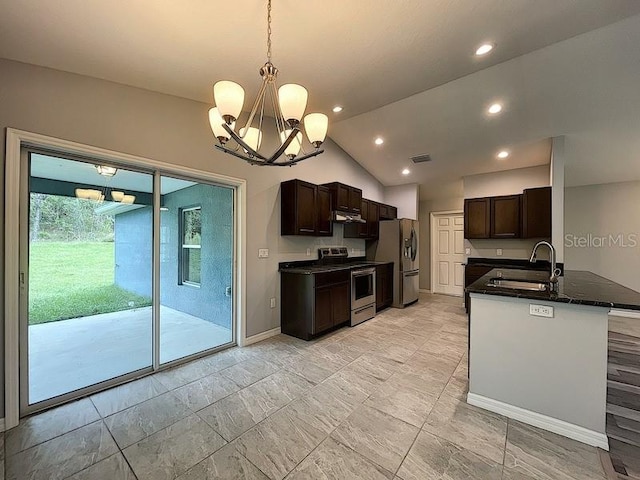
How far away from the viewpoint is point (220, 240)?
3.54m

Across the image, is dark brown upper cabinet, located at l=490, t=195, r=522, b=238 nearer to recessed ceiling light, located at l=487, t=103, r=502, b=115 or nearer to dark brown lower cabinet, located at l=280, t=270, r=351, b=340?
recessed ceiling light, located at l=487, t=103, r=502, b=115

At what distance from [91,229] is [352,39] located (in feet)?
Answer: 9.52

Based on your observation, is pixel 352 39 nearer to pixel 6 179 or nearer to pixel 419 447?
pixel 6 179

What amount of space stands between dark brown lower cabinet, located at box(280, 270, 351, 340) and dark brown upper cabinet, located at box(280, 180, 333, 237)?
0.69 metres

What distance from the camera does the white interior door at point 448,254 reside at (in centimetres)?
670

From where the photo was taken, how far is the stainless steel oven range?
4.27 meters

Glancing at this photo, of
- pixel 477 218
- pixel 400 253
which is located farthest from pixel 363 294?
pixel 477 218

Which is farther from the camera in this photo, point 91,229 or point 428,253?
point 428,253

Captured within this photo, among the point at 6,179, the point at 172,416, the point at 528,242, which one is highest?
the point at 6,179

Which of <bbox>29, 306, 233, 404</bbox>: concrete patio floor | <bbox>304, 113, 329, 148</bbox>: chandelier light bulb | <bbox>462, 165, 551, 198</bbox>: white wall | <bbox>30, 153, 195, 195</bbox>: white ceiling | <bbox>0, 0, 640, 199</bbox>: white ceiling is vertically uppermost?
<bbox>0, 0, 640, 199</bbox>: white ceiling

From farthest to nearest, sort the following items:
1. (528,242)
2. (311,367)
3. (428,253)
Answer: (428,253) < (528,242) < (311,367)

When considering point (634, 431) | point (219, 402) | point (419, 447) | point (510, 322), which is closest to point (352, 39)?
point (510, 322)

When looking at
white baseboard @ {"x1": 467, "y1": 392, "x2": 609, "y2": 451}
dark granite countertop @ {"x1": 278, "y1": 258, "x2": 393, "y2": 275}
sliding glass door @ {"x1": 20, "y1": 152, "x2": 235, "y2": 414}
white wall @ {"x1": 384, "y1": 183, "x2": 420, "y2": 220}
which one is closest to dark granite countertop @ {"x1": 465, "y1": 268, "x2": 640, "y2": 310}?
white baseboard @ {"x1": 467, "y1": 392, "x2": 609, "y2": 451}

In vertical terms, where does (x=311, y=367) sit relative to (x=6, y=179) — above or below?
below
